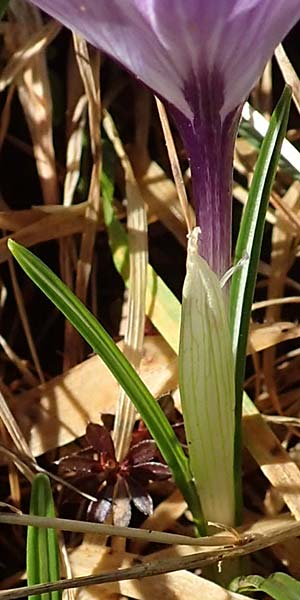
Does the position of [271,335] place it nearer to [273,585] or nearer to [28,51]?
[273,585]

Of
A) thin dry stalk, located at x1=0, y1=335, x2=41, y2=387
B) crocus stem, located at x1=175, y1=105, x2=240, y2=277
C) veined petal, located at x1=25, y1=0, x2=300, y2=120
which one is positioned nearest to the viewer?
veined petal, located at x1=25, y1=0, x2=300, y2=120

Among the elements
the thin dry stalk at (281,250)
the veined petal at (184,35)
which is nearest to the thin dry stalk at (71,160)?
the thin dry stalk at (281,250)

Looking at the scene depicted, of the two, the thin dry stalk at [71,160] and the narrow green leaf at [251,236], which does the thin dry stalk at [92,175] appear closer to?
the thin dry stalk at [71,160]

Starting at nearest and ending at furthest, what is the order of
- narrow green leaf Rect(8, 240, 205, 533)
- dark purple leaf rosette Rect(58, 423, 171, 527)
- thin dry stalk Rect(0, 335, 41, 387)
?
narrow green leaf Rect(8, 240, 205, 533) → dark purple leaf rosette Rect(58, 423, 171, 527) → thin dry stalk Rect(0, 335, 41, 387)

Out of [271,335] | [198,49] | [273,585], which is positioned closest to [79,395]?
[271,335]

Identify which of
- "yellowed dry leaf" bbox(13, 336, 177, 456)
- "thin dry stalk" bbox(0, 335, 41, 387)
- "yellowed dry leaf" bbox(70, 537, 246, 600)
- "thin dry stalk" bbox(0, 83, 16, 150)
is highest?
"thin dry stalk" bbox(0, 83, 16, 150)

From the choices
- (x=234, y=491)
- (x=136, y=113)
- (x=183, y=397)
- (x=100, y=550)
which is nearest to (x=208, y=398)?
(x=183, y=397)

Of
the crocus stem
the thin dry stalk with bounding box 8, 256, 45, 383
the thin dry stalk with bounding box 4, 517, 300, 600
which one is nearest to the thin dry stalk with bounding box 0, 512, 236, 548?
the thin dry stalk with bounding box 4, 517, 300, 600

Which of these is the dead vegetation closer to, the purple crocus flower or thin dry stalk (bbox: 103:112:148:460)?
thin dry stalk (bbox: 103:112:148:460)
